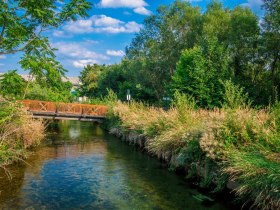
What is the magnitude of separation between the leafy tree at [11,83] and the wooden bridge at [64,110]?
1861 cm

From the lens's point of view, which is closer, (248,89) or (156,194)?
(156,194)

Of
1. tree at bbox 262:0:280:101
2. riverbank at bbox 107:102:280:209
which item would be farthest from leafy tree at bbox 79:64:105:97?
riverbank at bbox 107:102:280:209

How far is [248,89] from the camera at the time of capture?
100 ft

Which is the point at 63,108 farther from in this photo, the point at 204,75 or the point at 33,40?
the point at 33,40

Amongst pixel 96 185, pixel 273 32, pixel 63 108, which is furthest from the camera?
pixel 63 108

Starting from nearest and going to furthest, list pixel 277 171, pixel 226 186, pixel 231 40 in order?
pixel 277 171 → pixel 226 186 → pixel 231 40

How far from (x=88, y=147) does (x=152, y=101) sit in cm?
2621

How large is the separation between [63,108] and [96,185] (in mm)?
20435

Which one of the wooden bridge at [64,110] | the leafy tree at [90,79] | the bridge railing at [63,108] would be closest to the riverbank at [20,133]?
the wooden bridge at [64,110]

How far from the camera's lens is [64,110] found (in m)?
30.5

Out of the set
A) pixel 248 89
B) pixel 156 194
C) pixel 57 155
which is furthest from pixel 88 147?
pixel 248 89

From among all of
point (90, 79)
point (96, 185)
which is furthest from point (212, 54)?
point (90, 79)

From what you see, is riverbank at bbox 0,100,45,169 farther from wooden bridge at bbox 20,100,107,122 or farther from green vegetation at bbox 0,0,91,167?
wooden bridge at bbox 20,100,107,122

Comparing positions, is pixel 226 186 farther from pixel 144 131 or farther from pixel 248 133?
pixel 144 131
